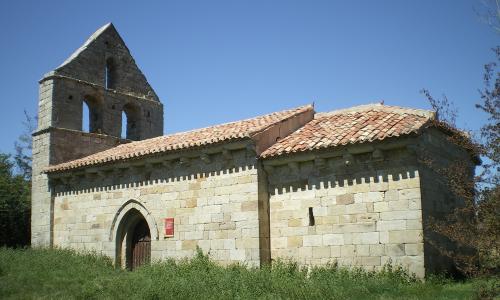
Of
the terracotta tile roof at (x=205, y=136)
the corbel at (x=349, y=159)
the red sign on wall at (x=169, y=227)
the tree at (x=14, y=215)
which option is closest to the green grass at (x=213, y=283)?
the red sign on wall at (x=169, y=227)

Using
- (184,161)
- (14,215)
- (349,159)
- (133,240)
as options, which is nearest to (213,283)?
(349,159)

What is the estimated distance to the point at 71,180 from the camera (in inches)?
579

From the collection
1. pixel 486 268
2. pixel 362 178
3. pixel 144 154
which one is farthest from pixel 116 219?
pixel 486 268

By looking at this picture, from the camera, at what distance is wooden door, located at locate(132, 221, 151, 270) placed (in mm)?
13094

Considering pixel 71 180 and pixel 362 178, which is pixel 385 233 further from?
pixel 71 180

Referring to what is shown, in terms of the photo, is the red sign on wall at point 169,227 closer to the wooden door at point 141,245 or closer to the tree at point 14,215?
the wooden door at point 141,245

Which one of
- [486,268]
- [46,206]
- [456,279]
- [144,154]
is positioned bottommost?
[456,279]

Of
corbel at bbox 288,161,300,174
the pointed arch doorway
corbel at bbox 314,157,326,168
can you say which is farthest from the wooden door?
corbel at bbox 314,157,326,168

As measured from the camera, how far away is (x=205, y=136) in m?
12.3

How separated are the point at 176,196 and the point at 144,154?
138 centimetres

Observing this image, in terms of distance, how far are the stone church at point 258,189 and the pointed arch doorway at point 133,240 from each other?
0.10 feet

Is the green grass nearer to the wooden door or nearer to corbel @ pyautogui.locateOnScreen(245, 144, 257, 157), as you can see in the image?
the wooden door

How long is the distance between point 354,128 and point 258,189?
2.46 metres

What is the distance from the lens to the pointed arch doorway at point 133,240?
1316 cm
